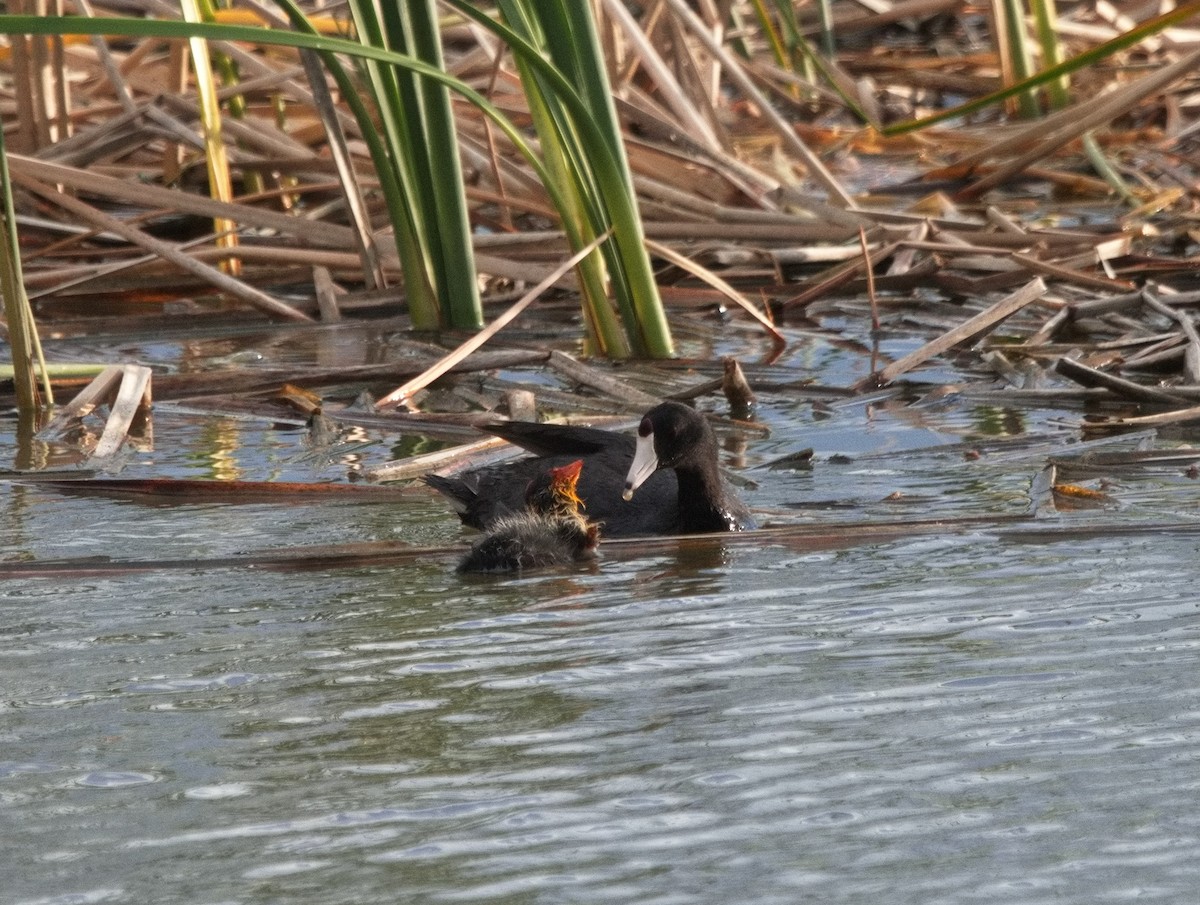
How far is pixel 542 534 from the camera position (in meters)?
4.20

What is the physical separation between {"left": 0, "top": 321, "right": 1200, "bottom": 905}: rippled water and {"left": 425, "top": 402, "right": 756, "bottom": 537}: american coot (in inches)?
11.5

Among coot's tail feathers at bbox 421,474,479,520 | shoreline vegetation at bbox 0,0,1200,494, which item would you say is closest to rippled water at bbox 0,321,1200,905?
coot's tail feathers at bbox 421,474,479,520

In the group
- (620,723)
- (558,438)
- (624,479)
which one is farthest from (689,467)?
(620,723)

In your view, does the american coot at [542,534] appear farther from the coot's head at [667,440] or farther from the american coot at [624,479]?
the coot's head at [667,440]

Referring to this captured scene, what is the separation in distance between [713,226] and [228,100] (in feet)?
8.47

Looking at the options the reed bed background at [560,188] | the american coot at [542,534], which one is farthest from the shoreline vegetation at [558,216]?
the american coot at [542,534]

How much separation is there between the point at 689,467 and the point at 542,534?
531 mm

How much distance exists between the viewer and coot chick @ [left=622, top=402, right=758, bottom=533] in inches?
178

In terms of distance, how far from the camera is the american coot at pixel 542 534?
4039mm

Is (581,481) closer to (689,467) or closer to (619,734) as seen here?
(689,467)

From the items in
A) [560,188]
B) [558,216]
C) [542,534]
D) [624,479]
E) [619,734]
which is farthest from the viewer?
[558,216]

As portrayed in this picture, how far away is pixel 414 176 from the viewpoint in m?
6.31

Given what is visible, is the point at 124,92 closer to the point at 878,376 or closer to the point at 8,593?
the point at 878,376

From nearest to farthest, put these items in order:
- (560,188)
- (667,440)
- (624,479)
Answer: (667,440) < (624,479) < (560,188)
